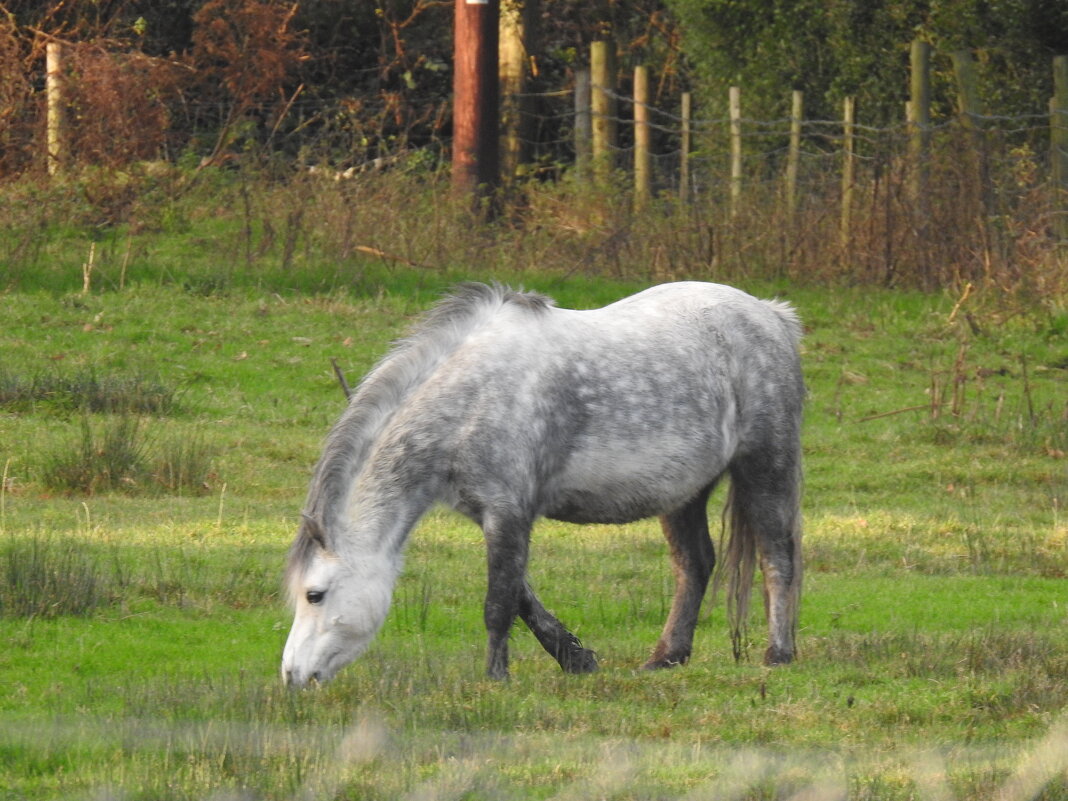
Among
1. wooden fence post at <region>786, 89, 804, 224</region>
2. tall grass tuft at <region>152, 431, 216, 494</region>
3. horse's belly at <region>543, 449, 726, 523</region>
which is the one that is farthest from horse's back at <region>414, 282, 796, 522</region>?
wooden fence post at <region>786, 89, 804, 224</region>

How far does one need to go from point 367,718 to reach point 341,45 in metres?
22.2

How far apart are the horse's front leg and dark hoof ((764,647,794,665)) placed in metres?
1.28

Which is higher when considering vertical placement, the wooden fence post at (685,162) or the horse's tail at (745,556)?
the wooden fence post at (685,162)

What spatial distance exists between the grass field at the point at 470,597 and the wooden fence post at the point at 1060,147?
1.38 m

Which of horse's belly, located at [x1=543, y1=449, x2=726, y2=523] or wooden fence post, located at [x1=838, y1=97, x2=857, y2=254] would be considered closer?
horse's belly, located at [x1=543, y1=449, x2=726, y2=523]

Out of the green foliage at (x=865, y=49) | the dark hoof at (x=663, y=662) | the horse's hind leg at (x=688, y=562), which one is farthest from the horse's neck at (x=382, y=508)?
the green foliage at (x=865, y=49)

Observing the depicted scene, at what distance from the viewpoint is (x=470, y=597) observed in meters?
8.80

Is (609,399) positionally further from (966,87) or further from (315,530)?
(966,87)

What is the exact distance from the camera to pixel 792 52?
24.4 metres

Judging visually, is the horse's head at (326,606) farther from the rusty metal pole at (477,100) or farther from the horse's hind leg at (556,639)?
the rusty metal pole at (477,100)

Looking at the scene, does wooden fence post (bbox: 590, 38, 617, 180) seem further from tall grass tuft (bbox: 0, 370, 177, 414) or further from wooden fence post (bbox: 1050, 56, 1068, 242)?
tall grass tuft (bbox: 0, 370, 177, 414)

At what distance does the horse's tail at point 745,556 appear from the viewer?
7848 mm

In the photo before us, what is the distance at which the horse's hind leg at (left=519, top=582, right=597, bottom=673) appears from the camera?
7.18m

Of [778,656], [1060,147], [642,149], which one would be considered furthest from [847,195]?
[778,656]
